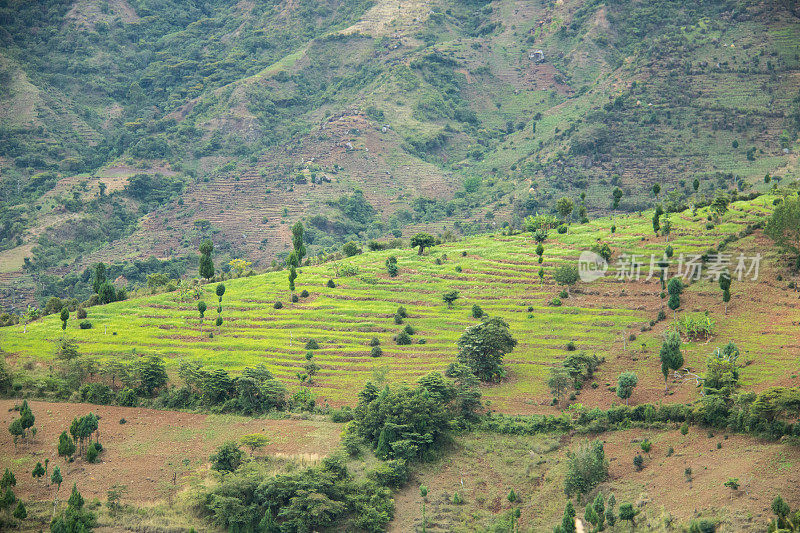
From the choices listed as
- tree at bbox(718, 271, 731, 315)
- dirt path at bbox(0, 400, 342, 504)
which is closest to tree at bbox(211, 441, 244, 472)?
dirt path at bbox(0, 400, 342, 504)

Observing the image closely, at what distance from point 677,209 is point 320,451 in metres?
75.1

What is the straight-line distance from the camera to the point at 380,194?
198 meters

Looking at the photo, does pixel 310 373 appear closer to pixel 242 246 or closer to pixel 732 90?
pixel 242 246

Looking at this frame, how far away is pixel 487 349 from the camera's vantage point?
3423 inches

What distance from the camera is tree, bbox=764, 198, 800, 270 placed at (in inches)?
3688

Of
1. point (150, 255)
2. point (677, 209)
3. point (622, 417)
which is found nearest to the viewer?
point (622, 417)

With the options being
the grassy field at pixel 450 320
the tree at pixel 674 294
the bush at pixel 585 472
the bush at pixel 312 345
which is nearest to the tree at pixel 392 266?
the grassy field at pixel 450 320

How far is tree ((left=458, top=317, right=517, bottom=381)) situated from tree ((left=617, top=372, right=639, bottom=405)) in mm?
14205

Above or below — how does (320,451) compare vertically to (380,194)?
below

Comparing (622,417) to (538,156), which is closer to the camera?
(622,417)

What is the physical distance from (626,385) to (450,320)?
29.8m

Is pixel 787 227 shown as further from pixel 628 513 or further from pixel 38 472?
pixel 38 472

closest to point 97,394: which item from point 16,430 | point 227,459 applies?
point 16,430

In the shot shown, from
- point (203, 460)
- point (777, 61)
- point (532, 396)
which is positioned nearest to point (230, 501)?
point (203, 460)
